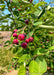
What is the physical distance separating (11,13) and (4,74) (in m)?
2.48

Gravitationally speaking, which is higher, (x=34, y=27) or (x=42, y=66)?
(x=34, y=27)

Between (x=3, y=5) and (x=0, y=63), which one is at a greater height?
(x=3, y=5)

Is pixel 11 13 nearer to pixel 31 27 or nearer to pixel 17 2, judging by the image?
pixel 17 2

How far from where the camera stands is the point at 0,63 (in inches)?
148

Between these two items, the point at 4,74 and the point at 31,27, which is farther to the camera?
the point at 4,74

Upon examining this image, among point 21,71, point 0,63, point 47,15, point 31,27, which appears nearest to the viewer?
point 21,71

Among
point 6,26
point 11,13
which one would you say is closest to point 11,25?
point 6,26

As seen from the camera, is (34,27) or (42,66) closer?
(42,66)

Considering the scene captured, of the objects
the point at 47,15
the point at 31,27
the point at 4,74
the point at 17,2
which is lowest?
the point at 4,74

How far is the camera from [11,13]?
1.10 meters

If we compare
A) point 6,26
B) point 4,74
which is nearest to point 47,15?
point 6,26

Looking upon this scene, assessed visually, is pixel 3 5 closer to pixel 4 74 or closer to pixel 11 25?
pixel 11 25

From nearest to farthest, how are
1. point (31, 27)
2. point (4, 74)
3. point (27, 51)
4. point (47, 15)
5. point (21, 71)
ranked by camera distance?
1. point (21, 71)
2. point (31, 27)
3. point (47, 15)
4. point (27, 51)
5. point (4, 74)

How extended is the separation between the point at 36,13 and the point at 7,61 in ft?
10.6
